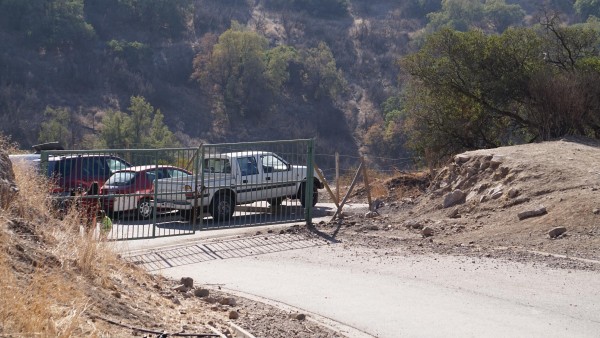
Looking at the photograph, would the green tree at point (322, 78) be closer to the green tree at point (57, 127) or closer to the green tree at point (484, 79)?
the green tree at point (57, 127)

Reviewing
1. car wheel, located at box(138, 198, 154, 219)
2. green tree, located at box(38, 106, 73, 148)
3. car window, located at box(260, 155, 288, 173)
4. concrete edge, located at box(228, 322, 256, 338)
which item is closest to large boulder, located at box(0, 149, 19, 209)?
concrete edge, located at box(228, 322, 256, 338)

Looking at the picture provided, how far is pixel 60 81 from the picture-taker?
6512cm

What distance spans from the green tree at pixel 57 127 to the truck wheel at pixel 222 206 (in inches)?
1311

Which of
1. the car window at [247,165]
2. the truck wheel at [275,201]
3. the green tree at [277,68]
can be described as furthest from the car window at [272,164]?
the green tree at [277,68]

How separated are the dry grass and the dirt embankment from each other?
7.09 meters

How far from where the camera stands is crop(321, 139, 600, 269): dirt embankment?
14805 mm

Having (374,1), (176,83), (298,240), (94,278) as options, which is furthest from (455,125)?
(374,1)

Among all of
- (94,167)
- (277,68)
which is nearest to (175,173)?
(94,167)

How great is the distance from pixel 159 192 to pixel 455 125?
12.8m

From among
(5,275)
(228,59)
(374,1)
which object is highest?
(374,1)

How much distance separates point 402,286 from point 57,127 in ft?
145

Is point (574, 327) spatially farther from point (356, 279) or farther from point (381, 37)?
point (381, 37)

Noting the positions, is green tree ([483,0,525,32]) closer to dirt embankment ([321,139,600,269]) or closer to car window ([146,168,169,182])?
dirt embankment ([321,139,600,269])

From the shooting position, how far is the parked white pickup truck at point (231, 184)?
58.0 ft
